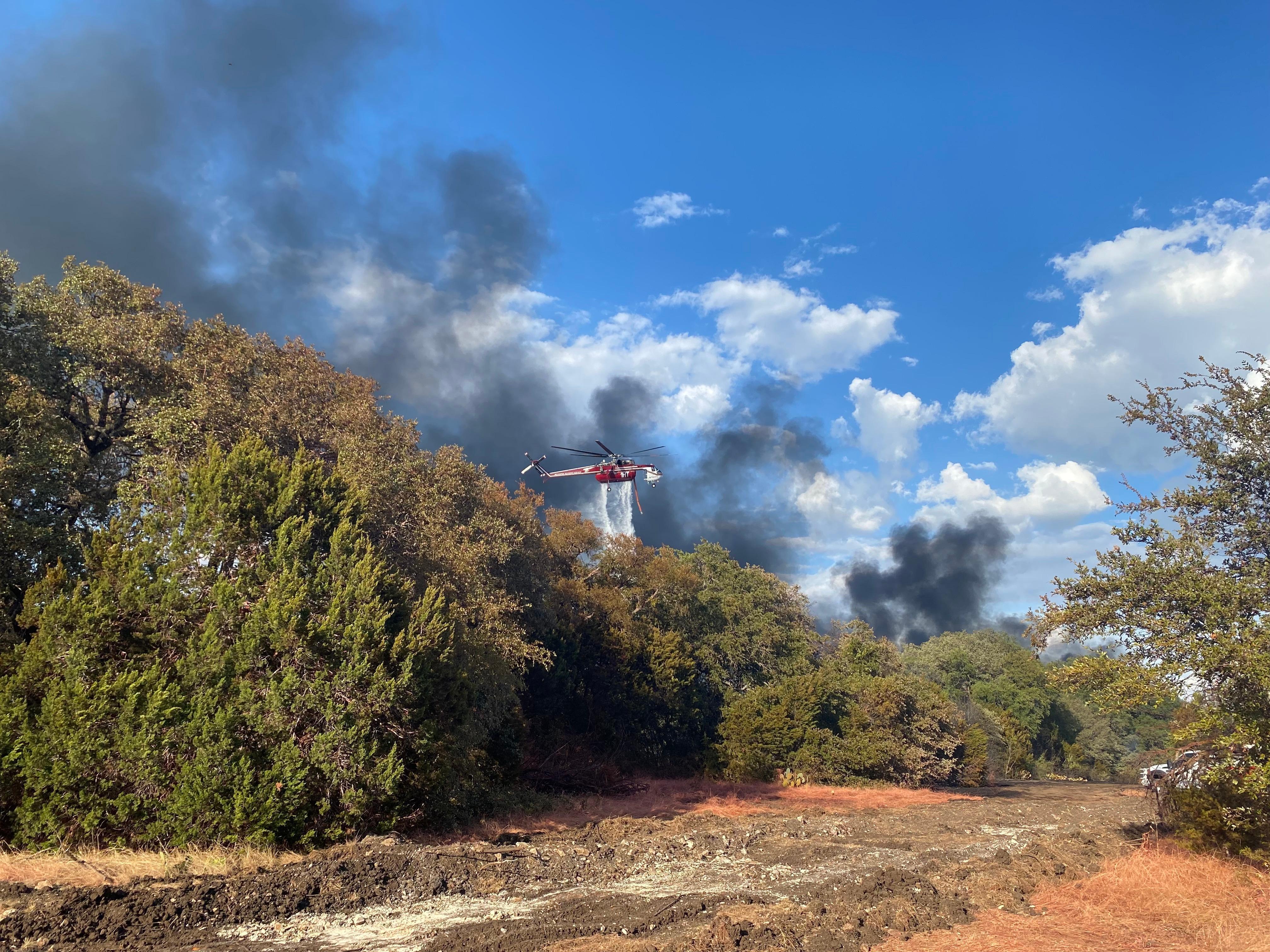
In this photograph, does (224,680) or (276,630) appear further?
(276,630)

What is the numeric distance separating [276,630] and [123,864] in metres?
3.70

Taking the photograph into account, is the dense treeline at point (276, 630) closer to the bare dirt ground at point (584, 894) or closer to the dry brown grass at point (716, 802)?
the dry brown grass at point (716, 802)

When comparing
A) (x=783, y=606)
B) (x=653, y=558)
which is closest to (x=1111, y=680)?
(x=653, y=558)

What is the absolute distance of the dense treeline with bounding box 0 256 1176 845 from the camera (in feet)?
36.7

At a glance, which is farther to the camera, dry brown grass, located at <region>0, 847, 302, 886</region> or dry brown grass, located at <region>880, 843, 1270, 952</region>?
dry brown grass, located at <region>0, 847, 302, 886</region>

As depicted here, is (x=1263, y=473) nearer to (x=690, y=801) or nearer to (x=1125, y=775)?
(x=690, y=801)

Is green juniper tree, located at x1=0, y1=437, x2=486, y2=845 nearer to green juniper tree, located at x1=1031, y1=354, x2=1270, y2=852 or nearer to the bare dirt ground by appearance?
the bare dirt ground

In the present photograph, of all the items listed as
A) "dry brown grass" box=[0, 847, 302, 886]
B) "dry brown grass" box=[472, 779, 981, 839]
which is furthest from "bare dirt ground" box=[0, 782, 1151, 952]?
"dry brown grass" box=[472, 779, 981, 839]

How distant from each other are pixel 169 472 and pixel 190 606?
11.2 feet

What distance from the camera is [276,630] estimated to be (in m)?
12.1

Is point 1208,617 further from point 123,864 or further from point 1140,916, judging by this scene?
point 123,864

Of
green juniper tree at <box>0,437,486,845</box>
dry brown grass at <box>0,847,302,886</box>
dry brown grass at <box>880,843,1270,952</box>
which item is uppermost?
green juniper tree at <box>0,437,486,845</box>

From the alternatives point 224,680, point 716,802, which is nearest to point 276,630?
point 224,680

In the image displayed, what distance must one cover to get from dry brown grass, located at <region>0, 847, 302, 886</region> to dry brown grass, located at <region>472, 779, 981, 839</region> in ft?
21.0
